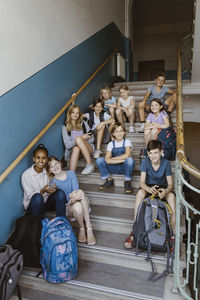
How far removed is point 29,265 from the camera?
7.11 feet

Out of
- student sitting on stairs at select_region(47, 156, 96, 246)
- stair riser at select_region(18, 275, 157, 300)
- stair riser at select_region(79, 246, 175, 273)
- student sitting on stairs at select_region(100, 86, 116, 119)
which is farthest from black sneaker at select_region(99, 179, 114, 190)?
student sitting on stairs at select_region(100, 86, 116, 119)

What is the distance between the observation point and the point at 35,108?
272 centimetres

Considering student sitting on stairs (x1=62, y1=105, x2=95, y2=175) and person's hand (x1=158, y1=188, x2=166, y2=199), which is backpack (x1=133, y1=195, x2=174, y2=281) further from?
student sitting on stairs (x1=62, y1=105, x2=95, y2=175)

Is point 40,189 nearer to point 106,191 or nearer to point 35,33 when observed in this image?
point 106,191

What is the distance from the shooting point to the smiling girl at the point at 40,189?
7.73ft

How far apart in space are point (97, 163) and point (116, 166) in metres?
0.23

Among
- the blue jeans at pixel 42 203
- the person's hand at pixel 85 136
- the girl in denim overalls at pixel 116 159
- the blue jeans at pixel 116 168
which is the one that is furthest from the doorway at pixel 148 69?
the blue jeans at pixel 42 203

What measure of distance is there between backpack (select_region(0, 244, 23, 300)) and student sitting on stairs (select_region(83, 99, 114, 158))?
5.96ft

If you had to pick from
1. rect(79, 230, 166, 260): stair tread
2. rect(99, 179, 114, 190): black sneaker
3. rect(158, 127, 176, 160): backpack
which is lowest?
rect(79, 230, 166, 260): stair tread

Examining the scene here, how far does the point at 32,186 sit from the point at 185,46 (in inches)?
170

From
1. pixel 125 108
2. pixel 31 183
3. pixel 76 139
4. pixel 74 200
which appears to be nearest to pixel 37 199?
pixel 31 183

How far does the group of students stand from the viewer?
2.34 m

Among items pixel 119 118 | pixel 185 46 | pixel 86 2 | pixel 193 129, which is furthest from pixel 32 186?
pixel 193 129

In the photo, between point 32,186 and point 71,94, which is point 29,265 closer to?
point 32,186
